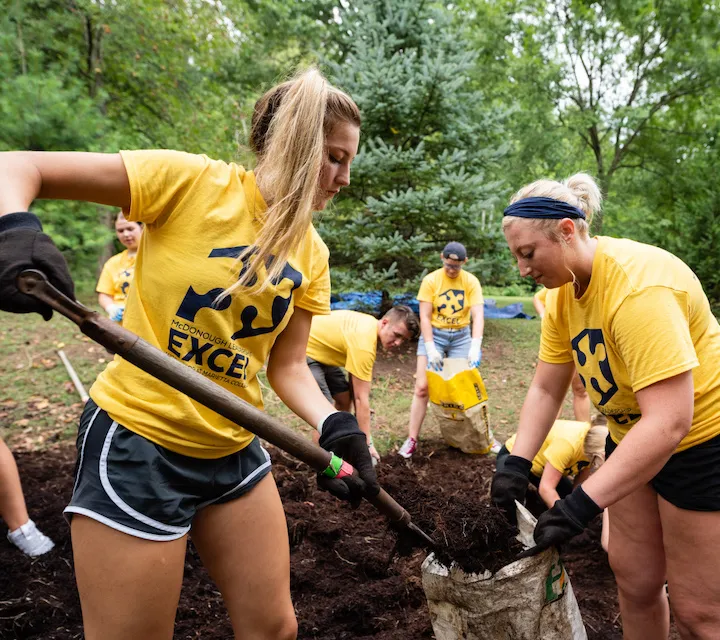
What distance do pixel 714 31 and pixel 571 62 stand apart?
3.07m

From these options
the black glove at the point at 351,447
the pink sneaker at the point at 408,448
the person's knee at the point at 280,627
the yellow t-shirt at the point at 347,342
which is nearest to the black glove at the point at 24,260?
the black glove at the point at 351,447

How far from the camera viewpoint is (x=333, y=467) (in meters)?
1.71

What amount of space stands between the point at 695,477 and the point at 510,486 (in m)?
0.68

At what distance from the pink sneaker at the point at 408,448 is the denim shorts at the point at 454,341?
1.08 metres

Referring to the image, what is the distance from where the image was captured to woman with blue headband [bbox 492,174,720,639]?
155 cm

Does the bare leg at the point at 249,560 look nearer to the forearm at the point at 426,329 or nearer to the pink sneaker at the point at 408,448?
the pink sneaker at the point at 408,448

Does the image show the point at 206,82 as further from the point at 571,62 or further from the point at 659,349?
the point at 659,349

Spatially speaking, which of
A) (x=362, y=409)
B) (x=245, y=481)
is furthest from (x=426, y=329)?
(x=245, y=481)

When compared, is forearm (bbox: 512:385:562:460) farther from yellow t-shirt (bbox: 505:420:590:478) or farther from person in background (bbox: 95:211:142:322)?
person in background (bbox: 95:211:142:322)

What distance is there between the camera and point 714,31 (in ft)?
39.6

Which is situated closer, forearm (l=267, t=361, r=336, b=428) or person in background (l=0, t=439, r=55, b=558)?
forearm (l=267, t=361, r=336, b=428)

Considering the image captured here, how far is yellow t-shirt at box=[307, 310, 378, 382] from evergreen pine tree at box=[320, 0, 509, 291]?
11.2 ft

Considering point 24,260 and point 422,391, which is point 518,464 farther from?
point 422,391

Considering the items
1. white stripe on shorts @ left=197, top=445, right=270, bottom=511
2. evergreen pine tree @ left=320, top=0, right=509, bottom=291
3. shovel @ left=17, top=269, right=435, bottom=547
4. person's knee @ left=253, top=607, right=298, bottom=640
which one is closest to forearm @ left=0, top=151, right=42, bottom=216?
shovel @ left=17, top=269, right=435, bottom=547
